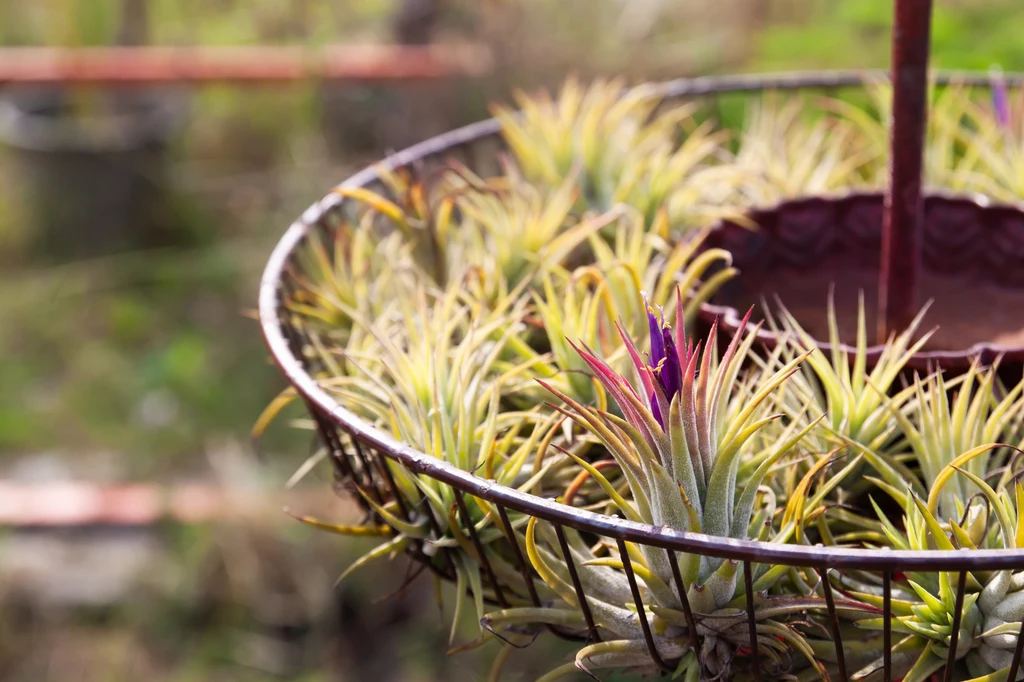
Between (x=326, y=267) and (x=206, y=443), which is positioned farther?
(x=206, y=443)

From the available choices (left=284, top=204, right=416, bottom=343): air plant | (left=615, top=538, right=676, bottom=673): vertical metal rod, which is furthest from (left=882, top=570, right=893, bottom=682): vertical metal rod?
(left=284, top=204, right=416, bottom=343): air plant

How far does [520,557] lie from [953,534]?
0.21 meters

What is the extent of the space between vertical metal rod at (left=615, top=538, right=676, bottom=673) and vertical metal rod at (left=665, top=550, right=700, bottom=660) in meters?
0.02

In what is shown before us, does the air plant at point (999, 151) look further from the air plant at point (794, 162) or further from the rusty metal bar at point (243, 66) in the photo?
the rusty metal bar at point (243, 66)

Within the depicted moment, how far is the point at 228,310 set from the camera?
2.37 m

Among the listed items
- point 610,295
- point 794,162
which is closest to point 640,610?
point 610,295

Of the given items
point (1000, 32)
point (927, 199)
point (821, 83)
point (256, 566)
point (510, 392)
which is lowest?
point (256, 566)

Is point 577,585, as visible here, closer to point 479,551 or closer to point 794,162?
point 479,551

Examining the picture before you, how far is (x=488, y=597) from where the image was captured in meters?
0.67

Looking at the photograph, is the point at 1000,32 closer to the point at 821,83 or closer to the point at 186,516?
the point at 821,83

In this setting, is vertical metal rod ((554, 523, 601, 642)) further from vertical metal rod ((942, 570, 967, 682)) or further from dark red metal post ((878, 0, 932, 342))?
dark red metal post ((878, 0, 932, 342))

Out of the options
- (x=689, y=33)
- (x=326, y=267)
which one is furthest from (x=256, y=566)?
(x=689, y=33)

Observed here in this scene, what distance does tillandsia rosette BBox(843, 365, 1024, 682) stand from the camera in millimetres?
529

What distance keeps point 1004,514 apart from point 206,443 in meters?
1.66
